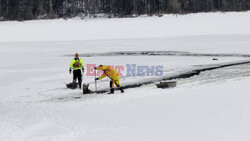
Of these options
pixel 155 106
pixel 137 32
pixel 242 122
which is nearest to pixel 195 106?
pixel 155 106

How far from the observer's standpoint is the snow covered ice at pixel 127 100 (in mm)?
8906

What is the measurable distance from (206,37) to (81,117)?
2566 centimetres

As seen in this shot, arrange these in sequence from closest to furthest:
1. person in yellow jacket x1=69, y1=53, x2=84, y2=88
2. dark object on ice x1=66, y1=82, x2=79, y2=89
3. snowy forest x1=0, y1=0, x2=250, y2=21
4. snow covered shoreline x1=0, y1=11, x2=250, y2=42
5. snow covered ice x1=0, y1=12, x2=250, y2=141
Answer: snow covered ice x1=0, y1=12, x2=250, y2=141 → dark object on ice x1=66, y1=82, x2=79, y2=89 → person in yellow jacket x1=69, y1=53, x2=84, y2=88 → snow covered shoreline x1=0, y1=11, x2=250, y2=42 → snowy forest x1=0, y1=0, x2=250, y2=21

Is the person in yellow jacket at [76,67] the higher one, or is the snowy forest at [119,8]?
Answer: the snowy forest at [119,8]

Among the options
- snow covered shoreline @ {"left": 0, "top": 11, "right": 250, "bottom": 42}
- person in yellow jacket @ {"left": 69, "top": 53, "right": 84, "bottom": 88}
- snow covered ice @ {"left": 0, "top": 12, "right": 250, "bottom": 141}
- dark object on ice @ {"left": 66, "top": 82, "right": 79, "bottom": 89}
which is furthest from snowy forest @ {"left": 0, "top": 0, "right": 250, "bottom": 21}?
dark object on ice @ {"left": 66, "top": 82, "right": 79, "bottom": 89}

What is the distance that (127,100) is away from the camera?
40.6ft

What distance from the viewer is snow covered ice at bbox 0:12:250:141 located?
891cm

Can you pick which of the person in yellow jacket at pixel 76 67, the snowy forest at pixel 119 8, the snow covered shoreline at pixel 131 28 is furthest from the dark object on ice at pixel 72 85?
the snowy forest at pixel 119 8

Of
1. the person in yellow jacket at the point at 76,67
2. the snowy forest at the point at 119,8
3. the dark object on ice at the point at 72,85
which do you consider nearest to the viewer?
the dark object on ice at the point at 72,85

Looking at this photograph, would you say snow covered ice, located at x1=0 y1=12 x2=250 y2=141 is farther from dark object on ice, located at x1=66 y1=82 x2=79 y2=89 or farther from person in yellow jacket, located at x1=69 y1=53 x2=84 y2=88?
person in yellow jacket, located at x1=69 y1=53 x2=84 y2=88

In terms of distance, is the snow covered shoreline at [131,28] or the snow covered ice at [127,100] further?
the snow covered shoreline at [131,28]

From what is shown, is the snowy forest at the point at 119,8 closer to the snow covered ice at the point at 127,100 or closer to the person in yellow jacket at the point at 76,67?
the snow covered ice at the point at 127,100

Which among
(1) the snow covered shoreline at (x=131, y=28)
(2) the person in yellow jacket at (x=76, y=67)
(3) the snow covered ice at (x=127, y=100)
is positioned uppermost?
(1) the snow covered shoreline at (x=131, y=28)

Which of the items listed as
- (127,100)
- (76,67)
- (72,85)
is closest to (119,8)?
(76,67)
